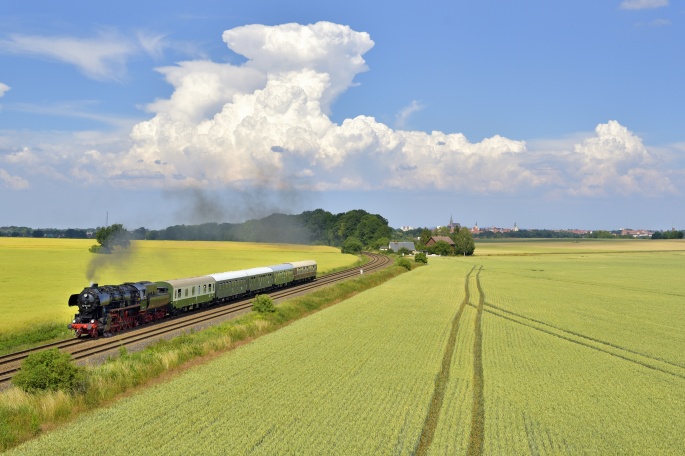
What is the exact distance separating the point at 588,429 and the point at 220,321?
101 ft

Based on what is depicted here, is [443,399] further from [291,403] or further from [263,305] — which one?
[263,305]

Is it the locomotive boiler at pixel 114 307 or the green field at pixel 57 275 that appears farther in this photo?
the green field at pixel 57 275

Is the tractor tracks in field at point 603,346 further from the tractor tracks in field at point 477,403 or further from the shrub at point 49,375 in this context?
the shrub at point 49,375

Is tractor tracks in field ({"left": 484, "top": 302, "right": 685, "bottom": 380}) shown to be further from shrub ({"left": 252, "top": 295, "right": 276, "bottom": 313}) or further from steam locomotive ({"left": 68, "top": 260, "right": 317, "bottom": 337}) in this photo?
steam locomotive ({"left": 68, "top": 260, "right": 317, "bottom": 337})

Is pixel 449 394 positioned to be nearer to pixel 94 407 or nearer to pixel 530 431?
pixel 530 431

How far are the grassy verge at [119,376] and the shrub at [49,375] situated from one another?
0.44 m

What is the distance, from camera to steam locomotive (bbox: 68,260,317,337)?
3512 centimetres

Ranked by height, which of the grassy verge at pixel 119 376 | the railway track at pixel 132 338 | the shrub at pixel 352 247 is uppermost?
the shrub at pixel 352 247

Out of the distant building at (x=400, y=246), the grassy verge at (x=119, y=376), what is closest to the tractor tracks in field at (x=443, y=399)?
the grassy verge at (x=119, y=376)

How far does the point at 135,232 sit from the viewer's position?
5553cm

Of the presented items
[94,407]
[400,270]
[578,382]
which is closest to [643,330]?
[578,382]

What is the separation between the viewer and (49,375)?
71.3ft

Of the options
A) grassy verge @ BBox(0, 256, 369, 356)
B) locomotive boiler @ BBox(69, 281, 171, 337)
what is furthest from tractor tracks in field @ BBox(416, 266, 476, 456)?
grassy verge @ BBox(0, 256, 369, 356)

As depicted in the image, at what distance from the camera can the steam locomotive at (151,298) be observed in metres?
35.1
